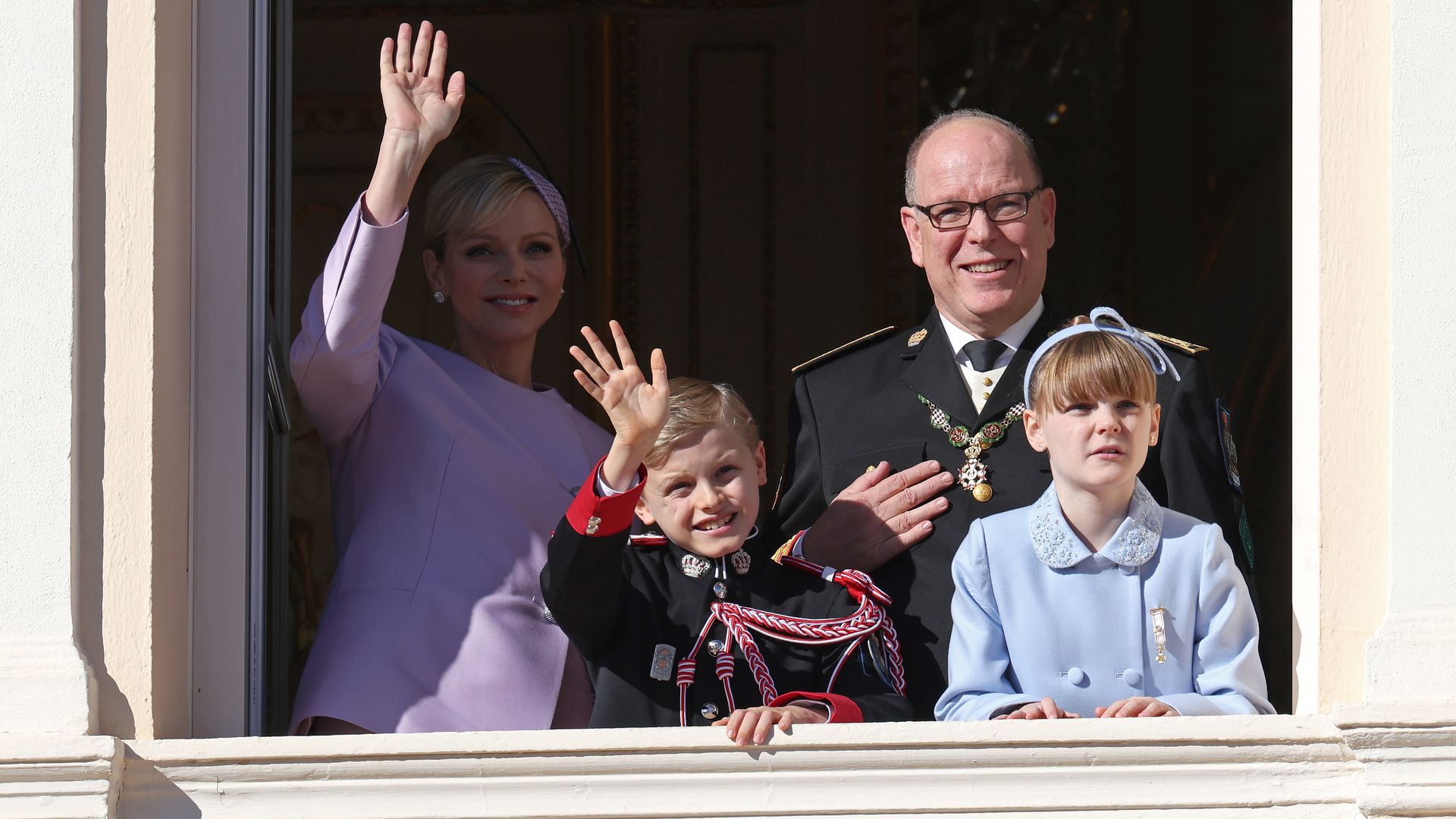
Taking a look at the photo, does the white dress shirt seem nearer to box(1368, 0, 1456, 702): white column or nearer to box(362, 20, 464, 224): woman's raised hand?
box(1368, 0, 1456, 702): white column

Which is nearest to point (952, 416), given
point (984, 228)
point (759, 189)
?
point (984, 228)

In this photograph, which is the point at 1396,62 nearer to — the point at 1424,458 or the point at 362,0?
the point at 1424,458

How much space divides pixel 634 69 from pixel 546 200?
314 centimetres

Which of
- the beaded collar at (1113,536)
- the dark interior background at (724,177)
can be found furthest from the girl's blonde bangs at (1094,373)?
the dark interior background at (724,177)

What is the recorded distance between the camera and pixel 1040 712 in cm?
336

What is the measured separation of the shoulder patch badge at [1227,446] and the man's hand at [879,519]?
0.48 meters

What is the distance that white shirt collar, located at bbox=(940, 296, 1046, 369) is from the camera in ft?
13.1

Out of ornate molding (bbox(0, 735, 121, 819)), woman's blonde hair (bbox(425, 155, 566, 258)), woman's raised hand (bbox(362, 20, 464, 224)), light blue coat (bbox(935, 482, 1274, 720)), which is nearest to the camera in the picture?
ornate molding (bbox(0, 735, 121, 819))

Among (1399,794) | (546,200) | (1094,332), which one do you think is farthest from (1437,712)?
(546,200)

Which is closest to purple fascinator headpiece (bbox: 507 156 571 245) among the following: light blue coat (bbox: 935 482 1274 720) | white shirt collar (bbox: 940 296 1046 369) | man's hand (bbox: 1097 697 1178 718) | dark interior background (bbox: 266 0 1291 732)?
white shirt collar (bbox: 940 296 1046 369)

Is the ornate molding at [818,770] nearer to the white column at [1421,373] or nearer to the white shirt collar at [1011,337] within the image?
the white column at [1421,373]

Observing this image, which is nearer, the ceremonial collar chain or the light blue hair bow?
the light blue hair bow

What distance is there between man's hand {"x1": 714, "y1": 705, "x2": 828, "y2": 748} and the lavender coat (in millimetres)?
548

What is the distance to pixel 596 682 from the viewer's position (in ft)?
Result: 11.8
